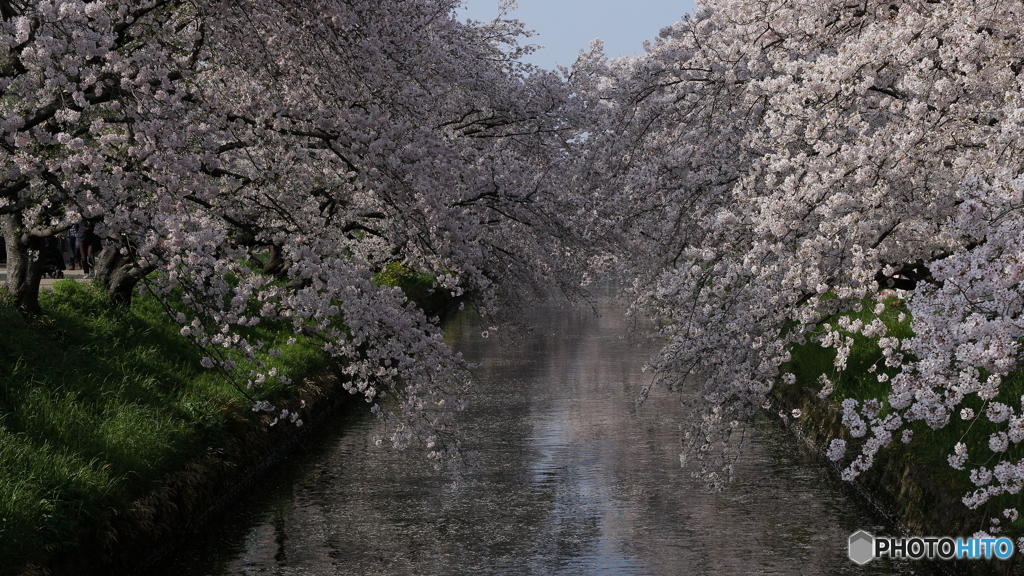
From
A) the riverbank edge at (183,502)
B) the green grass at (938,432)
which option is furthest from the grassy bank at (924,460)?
the riverbank edge at (183,502)

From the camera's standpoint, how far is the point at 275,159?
11727 millimetres

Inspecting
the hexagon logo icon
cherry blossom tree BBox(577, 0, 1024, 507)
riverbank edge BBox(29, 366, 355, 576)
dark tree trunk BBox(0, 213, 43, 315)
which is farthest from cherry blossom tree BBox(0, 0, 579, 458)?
the hexagon logo icon

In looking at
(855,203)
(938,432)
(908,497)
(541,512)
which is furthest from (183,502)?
(938,432)

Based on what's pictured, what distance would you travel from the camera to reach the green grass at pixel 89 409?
8.81m

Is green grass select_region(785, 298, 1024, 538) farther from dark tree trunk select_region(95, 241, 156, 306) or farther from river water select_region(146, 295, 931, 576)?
dark tree trunk select_region(95, 241, 156, 306)

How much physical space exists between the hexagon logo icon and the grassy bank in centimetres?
43

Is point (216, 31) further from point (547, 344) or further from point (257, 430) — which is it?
point (547, 344)

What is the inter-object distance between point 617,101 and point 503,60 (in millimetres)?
9123

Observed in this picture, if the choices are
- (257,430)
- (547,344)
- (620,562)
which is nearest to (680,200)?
(620,562)

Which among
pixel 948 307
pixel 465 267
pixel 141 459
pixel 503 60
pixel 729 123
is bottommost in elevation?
pixel 141 459

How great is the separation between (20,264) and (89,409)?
3929 mm

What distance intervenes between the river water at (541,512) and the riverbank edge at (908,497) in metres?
0.28

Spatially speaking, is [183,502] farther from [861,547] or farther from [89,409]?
[861,547]

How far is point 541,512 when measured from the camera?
12.4m
